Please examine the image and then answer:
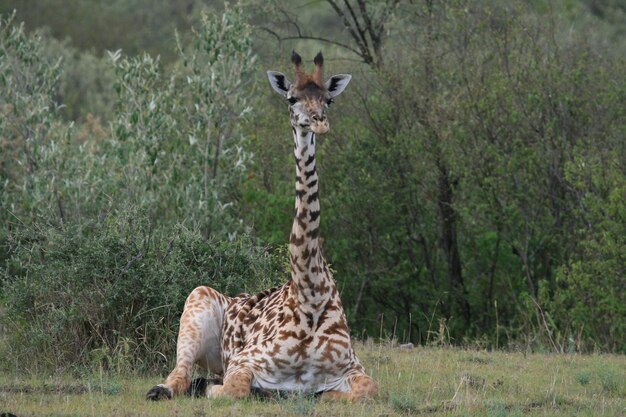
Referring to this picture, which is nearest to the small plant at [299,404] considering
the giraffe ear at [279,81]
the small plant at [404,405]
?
the small plant at [404,405]

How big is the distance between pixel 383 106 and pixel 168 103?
4025 mm

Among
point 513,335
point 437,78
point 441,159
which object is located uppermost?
point 437,78

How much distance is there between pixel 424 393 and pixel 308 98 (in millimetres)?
2795

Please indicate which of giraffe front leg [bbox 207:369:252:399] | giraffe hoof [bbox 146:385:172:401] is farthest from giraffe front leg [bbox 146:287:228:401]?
giraffe front leg [bbox 207:369:252:399]

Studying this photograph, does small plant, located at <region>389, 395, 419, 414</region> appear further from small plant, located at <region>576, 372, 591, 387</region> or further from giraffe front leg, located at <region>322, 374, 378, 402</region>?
small plant, located at <region>576, 372, 591, 387</region>

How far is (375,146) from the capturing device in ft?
70.1

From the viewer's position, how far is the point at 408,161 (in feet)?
69.8

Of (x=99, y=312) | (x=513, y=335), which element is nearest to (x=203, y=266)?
(x=99, y=312)

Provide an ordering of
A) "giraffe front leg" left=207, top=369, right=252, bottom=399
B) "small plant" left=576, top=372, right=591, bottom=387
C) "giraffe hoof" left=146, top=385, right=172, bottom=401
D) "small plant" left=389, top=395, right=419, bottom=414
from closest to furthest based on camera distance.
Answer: "small plant" left=389, top=395, right=419, bottom=414, "giraffe front leg" left=207, top=369, right=252, bottom=399, "giraffe hoof" left=146, top=385, right=172, bottom=401, "small plant" left=576, top=372, right=591, bottom=387

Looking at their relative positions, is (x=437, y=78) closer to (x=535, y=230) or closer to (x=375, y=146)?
(x=375, y=146)

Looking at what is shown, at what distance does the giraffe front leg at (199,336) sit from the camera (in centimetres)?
1016

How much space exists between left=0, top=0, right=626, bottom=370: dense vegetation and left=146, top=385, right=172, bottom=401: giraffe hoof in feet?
15.1

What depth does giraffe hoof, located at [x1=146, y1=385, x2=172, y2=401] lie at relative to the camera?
9.52 meters

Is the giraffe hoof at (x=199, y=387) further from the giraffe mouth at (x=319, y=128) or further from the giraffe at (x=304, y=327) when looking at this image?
the giraffe mouth at (x=319, y=128)
